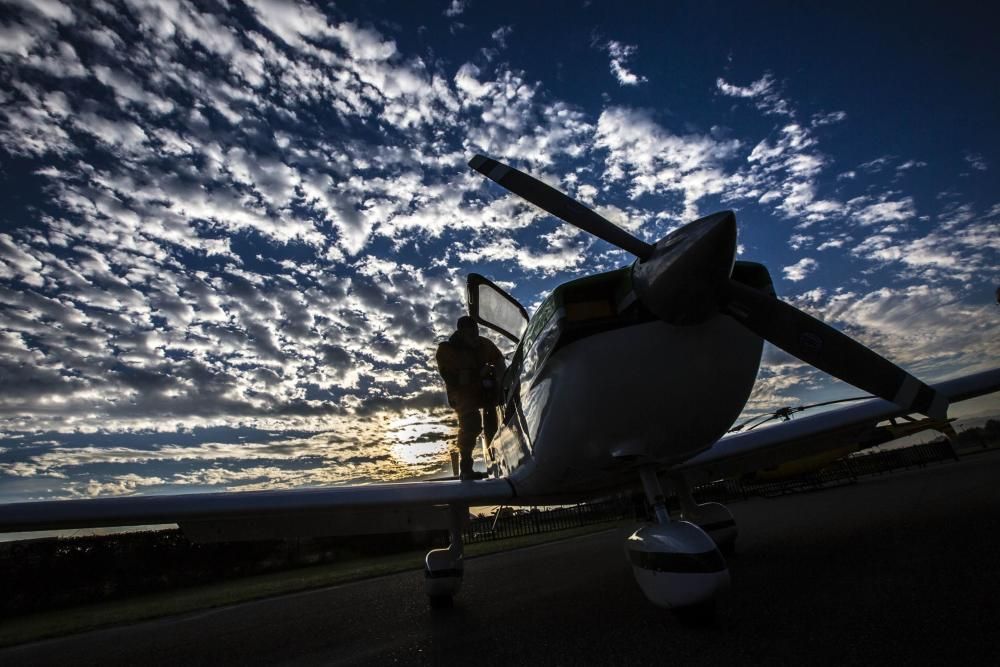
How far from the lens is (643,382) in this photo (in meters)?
2.58

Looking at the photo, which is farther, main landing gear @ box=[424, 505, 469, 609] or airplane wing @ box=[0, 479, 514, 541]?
main landing gear @ box=[424, 505, 469, 609]

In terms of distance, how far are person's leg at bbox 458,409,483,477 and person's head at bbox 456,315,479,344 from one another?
2.95 feet

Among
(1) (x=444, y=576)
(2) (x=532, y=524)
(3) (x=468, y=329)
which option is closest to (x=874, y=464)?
(2) (x=532, y=524)

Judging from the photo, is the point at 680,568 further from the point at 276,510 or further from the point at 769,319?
the point at 276,510

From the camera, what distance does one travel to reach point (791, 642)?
189cm

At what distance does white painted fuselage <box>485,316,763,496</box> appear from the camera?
2527mm

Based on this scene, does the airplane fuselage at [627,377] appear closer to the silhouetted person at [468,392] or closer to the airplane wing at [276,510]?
the airplane wing at [276,510]

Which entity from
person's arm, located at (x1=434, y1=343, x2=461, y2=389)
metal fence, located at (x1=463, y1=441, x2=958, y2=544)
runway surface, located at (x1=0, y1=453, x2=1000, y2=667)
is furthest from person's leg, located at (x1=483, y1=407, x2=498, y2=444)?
metal fence, located at (x1=463, y1=441, x2=958, y2=544)

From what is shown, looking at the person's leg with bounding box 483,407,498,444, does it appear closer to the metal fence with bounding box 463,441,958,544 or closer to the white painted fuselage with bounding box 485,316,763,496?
the white painted fuselage with bounding box 485,316,763,496

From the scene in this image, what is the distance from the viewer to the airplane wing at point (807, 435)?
4.84 metres

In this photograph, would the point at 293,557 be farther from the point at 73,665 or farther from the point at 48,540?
the point at 73,665

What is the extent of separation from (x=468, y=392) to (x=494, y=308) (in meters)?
1.14

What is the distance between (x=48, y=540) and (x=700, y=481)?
800 inches

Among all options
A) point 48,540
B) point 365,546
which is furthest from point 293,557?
point 48,540
